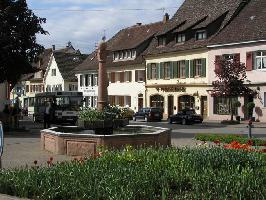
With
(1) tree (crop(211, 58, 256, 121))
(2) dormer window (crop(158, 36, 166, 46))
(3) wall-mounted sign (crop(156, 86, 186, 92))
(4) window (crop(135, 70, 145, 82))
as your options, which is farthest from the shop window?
(1) tree (crop(211, 58, 256, 121))

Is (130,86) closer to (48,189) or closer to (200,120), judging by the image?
(200,120)

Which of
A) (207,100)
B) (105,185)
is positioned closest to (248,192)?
(105,185)

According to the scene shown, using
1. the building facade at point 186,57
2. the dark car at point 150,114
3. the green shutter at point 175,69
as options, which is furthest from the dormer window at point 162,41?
the dark car at point 150,114

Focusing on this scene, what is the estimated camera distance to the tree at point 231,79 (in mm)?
47906

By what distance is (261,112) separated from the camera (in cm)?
4894

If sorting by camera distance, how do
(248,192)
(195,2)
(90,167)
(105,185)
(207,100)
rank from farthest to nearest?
(195,2) → (207,100) → (90,167) → (105,185) → (248,192)

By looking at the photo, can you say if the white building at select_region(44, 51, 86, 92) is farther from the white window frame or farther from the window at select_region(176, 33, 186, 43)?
the white window frame

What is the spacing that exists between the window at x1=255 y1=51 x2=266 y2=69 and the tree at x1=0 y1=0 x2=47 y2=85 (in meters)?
21.5

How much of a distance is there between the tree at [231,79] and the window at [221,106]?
3182 millimetres

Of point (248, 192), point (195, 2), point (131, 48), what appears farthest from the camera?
point (131, 48)

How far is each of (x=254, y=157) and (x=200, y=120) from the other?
39.5 meters

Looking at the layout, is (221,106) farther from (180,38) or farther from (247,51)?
(180,38)

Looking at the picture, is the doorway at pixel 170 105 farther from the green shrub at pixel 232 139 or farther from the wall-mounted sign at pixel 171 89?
the green shrub at pixel 232 139

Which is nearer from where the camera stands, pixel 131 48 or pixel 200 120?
pixel 200 120
